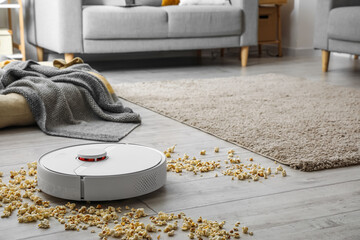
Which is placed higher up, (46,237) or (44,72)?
(44,72)

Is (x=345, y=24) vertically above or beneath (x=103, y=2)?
beneath

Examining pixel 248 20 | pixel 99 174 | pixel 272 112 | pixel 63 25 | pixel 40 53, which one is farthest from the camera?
pixel 40 53

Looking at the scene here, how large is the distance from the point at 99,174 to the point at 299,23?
4.09m

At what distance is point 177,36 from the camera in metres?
3.84

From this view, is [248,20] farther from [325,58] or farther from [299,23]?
Answer: [299,23]

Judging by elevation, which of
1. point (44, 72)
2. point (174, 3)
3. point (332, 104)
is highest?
point (174, 3)

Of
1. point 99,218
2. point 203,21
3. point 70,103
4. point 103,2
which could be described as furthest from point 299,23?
point 99,218

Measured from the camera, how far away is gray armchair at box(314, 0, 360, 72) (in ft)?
10.9

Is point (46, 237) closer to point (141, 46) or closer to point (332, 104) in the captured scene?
point (332, 104)

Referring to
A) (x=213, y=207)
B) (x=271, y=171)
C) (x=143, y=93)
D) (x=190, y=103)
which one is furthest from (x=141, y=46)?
(x=213, y=207)

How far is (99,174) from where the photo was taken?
118 centimetres

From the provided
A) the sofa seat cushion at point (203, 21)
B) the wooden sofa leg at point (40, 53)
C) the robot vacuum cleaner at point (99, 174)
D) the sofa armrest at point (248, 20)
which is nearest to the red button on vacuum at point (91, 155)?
the robot vacuum cleaner at point (99, 174)

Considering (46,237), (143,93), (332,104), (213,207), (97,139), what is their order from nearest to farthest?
1. (46,237)
2. (213,207)
3. (97,139)
4. (332,104)
5. (143,93)

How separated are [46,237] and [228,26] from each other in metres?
3.15
